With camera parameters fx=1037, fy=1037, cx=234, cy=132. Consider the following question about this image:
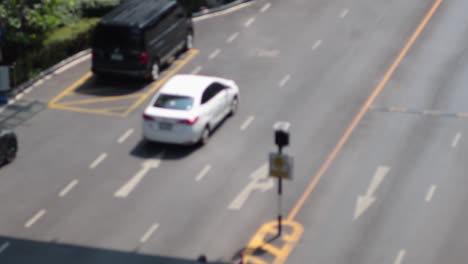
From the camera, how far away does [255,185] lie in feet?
101

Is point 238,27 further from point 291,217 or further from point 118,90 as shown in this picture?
point 291,217

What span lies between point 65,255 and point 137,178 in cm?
505

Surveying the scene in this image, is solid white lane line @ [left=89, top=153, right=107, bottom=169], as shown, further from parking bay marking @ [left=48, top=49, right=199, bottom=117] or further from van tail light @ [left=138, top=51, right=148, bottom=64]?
van tail light @ [left=138, top=51, right=148, bottom=64]

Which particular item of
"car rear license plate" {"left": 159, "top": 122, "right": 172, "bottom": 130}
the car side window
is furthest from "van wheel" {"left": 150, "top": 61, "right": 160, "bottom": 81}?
"car rear license plate" {"left": 159, "top": 122, "right": 172, "bottom": 130}

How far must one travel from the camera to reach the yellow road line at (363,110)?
30.0 metres

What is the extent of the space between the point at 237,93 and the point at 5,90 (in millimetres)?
8645

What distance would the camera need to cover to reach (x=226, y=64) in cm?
4053

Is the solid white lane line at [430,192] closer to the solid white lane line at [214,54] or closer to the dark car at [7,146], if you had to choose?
the dark car at [7,146]

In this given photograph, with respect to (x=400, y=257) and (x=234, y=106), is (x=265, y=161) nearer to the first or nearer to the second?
(x=234, y=106)

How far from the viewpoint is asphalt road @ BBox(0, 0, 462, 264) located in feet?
90.3

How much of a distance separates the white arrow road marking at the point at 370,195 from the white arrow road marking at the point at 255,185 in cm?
278

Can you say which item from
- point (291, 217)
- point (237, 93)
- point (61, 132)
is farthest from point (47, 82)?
point (291, 217)

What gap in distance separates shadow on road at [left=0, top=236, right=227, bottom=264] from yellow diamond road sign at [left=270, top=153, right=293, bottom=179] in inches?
116

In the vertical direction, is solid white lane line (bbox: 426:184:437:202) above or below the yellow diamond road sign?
below
